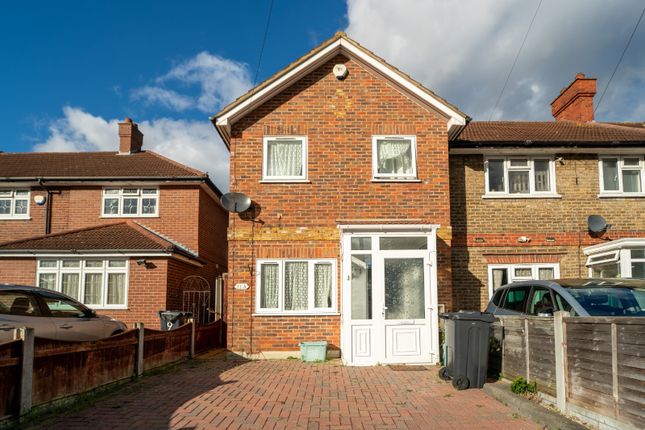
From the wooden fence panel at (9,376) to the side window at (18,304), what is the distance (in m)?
2.81

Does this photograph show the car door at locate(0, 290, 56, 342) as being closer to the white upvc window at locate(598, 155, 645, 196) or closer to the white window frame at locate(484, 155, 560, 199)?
the white window frame at locate(484, 155, 560, 199)

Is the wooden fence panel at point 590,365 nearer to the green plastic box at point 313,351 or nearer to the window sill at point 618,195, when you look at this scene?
the green plastic box at point 313,351

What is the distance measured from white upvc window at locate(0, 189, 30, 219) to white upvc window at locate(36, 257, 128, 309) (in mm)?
4289

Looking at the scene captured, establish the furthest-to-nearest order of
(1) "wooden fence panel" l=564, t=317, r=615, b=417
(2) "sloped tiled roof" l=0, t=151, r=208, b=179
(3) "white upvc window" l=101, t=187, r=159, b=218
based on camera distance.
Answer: (2) "sloped tiled roof" l=0, t=151, r=208, b=179 → (3) "white upvc window" l=101, t=187, r=159, b=218 → (1) "wooden fence panel" l=564, t=317, r=615, b=417

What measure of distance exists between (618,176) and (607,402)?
10772mm

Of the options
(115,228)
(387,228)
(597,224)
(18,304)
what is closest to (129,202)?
(115,228)

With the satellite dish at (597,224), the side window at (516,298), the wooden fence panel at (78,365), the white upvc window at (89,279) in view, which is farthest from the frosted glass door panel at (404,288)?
the white upvc window at (89,279)

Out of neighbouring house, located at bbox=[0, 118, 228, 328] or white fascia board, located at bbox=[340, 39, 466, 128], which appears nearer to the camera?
white fascia board, located at bbox=[340, 39, 466, 128]

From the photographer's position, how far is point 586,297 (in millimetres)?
8117

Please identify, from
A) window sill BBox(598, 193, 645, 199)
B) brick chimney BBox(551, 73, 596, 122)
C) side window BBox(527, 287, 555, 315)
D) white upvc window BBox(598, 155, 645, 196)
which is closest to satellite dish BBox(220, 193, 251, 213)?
side window BBox(527, 287, 555, 315)

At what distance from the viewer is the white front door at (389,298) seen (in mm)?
11672

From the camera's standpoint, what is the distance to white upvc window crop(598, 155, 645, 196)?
15.0 metres

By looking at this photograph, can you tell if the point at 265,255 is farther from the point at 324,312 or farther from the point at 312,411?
the point at 312,411

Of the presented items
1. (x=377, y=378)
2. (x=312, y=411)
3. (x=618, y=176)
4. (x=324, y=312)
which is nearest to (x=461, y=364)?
(x=377, y=378)
